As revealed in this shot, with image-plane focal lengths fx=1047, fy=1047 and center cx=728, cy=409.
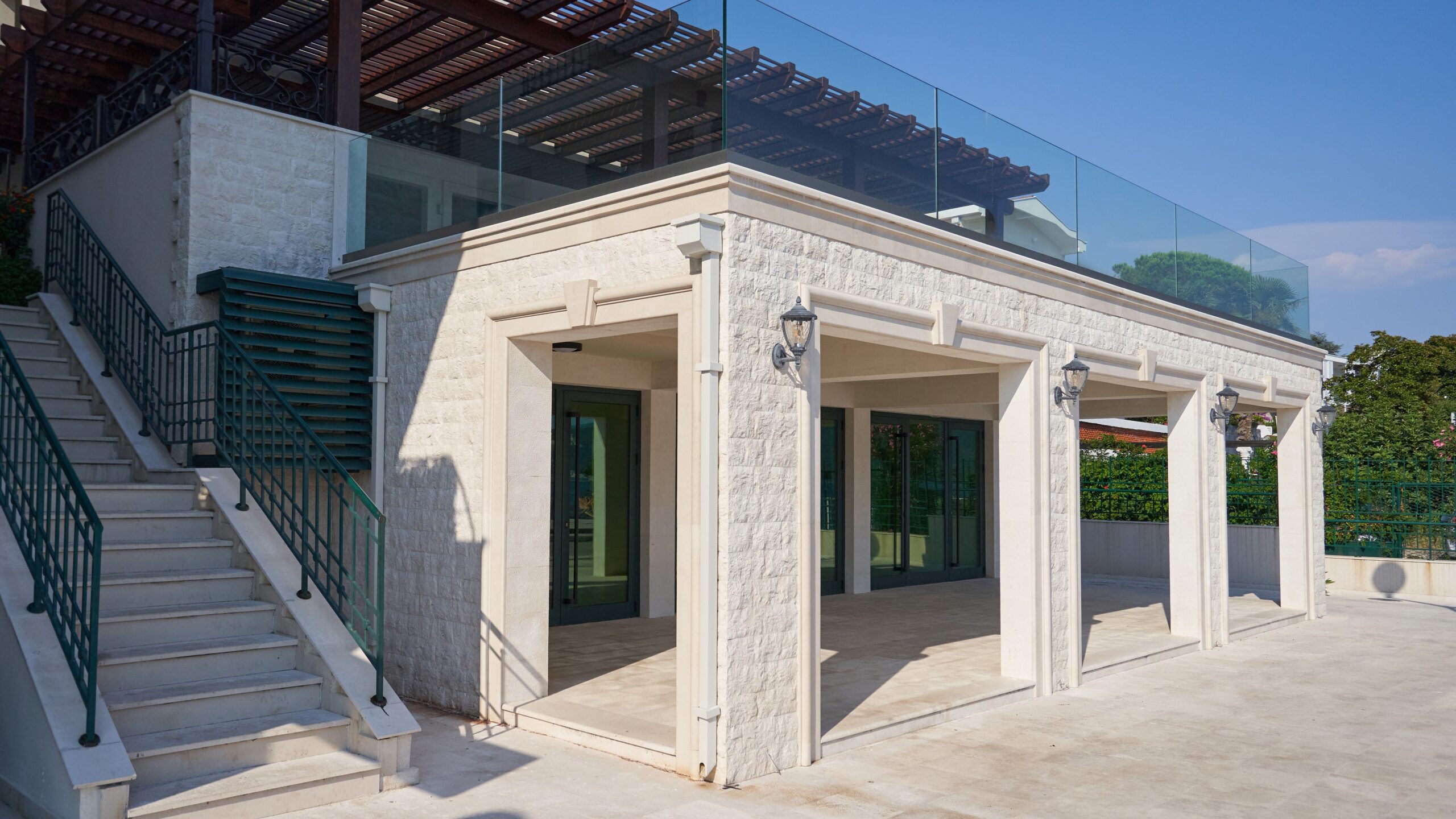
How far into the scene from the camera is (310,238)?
8695mm

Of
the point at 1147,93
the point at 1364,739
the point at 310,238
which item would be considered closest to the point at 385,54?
the point at 310,238

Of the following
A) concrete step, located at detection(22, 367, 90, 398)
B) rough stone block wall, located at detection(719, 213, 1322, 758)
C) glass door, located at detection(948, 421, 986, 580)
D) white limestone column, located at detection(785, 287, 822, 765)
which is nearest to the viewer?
rough stone block wall, located at detection(719, 213, 1322, 758)

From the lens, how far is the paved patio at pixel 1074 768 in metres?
5.28

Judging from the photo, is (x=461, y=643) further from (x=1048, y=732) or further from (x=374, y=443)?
(x=1048, y=732)

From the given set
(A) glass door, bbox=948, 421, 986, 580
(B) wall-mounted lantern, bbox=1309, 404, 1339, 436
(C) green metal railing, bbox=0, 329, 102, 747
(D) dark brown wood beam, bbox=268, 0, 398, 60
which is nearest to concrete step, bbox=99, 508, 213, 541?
(C) green metal railing, bbox=0, 329, 102, 747

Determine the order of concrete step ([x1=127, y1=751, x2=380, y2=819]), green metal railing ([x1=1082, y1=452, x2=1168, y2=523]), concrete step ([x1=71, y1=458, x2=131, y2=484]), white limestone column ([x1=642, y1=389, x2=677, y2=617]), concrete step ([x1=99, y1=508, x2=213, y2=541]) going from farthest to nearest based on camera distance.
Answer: green metal railing ([x1=1082, y1=452, x2=1168, y2=523])
white limestone column ([x1=642, y1=389, x2=677, y2=617])
concrete step ([x1=71, y1=458, x2=131, y2=484])
concrete step ([x1=99, y1=508, x2=213, y2=541])
concrete step ([x1=127, y1=751, x2=380, y2=819])

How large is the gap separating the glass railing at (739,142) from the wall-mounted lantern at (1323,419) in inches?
186

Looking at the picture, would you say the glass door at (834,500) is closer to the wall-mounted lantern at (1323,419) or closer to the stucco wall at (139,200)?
the wall-mounted lantern at (1323,419)

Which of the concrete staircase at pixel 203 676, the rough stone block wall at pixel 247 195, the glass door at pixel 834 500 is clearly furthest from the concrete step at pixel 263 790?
the glass door at pixel 834 500

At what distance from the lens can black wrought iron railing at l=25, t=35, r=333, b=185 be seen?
8.37m

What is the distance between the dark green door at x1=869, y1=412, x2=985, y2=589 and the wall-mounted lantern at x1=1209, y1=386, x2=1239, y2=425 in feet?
16.2

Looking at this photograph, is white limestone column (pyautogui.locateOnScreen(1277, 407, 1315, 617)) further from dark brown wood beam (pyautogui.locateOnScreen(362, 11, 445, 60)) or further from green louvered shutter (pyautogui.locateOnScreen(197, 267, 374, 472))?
dark brown wood beam (pyautogui.locateOnScreen(362, 11, 445, 60))

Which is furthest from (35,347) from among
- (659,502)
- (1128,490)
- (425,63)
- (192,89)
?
(1128,490)

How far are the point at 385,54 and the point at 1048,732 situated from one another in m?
10.00
